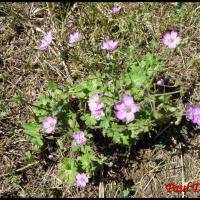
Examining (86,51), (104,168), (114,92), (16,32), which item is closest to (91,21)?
(86,51)

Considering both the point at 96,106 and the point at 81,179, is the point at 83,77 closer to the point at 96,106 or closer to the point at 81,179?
the point at 96,106

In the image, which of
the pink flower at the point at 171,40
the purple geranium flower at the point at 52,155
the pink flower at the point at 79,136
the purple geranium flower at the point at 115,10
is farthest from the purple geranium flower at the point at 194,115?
the purple geranium flower at the point at 115,10

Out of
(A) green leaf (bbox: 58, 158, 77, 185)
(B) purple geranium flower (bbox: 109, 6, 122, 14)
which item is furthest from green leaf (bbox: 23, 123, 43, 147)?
(B) purple geranium flower (bbox: 109, 6, 122, 14)

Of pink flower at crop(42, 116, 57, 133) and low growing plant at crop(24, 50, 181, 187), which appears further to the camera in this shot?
pink flower at crop(42, 116, 57, 133)

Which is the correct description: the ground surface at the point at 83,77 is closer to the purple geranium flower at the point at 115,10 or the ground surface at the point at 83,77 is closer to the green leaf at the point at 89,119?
the purple geranium flower at the point at 115,10

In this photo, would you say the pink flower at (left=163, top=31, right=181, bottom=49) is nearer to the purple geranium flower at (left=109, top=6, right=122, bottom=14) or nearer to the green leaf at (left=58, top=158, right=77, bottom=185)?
the purple geranium flower at (left=109, top=6, right=122, bottom=14)

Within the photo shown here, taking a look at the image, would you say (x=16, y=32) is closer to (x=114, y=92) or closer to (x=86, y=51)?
(x=86, y=51)

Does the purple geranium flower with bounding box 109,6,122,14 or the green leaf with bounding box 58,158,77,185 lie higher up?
the purple geranium flower with bounding box 109,6,122,14
